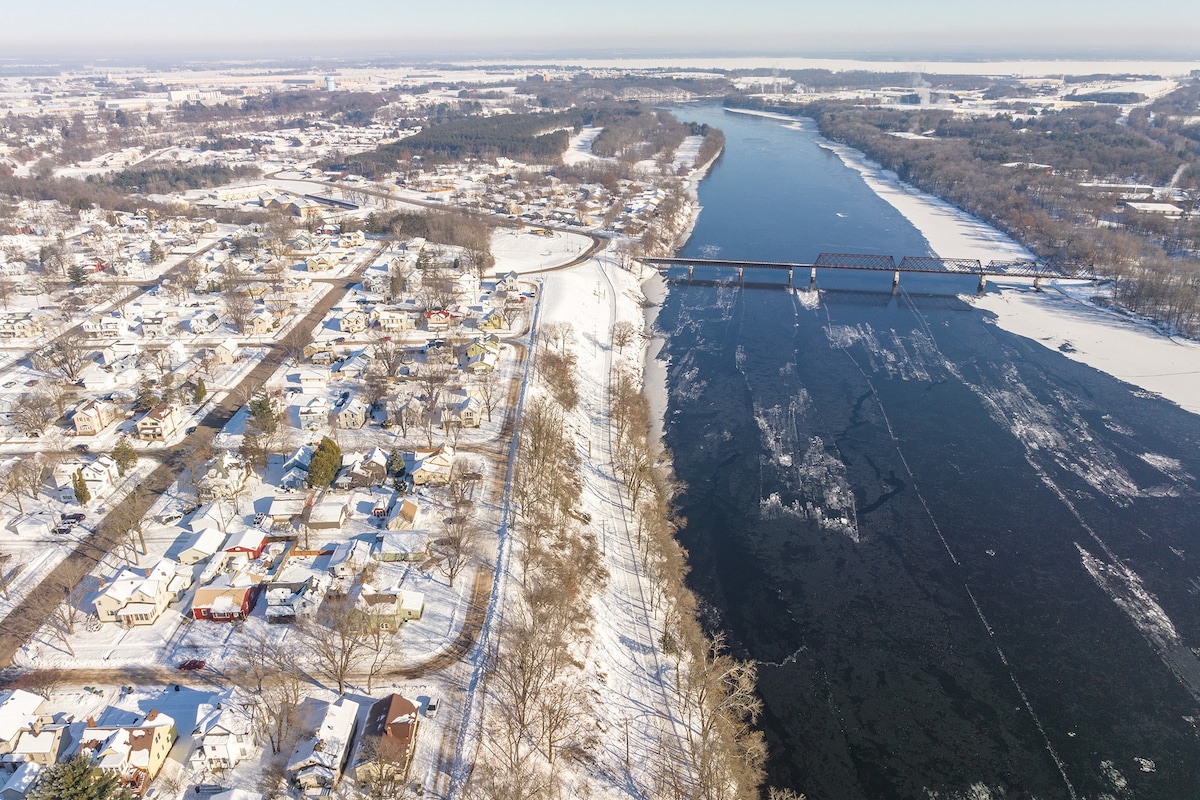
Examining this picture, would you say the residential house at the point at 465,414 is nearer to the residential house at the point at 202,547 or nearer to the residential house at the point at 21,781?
the residential house at the point at 202,547

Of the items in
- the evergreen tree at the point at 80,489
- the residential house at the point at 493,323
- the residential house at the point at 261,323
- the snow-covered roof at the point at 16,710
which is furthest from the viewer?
the residential house at the point at 493,323

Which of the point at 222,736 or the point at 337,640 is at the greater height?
the point at 222,736

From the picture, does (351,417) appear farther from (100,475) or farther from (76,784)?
(76,784)

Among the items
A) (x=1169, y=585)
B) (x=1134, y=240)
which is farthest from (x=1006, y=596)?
(x=1134, y=240)

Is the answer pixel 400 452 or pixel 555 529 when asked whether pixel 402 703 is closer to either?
pixel 555 529

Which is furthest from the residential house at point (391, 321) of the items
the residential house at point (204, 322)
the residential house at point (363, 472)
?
the residential house at point (363, 472)


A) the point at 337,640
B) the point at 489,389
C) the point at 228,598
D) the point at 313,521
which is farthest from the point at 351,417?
the point at 337,640

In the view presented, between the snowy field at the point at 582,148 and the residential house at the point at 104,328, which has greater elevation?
the snowy field at the point at 582,148

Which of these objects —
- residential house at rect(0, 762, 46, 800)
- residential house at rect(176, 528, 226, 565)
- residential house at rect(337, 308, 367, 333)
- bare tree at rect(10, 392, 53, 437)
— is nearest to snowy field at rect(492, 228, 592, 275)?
residential house at rect(337, 308, 367, 333)
